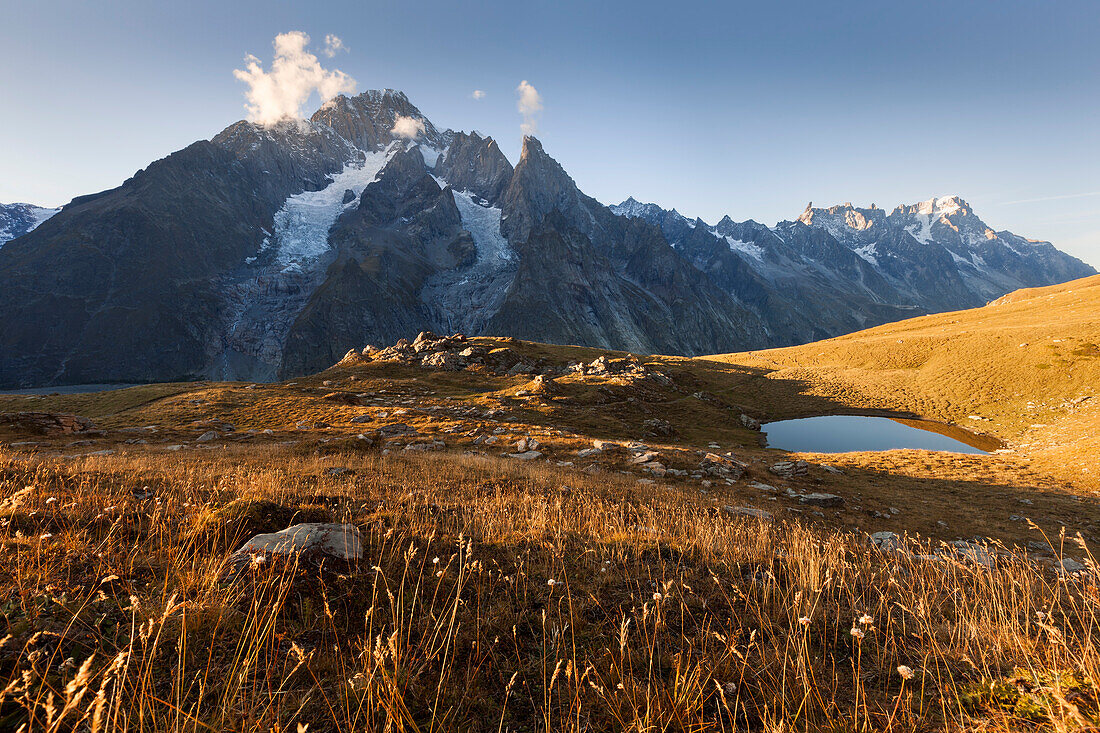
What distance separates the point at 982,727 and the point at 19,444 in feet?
120

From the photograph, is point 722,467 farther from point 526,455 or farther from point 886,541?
point 526,455

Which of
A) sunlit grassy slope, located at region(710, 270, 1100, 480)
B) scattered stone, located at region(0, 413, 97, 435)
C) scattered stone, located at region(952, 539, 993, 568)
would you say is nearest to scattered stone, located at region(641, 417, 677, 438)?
sunlit grassy slope, located at region(710, 270, 1100, 480)

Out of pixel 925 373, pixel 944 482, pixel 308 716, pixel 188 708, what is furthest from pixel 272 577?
pixel 925 373

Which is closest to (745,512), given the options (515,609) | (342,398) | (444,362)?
(515,609)

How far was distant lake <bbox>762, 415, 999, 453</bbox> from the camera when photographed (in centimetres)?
3653

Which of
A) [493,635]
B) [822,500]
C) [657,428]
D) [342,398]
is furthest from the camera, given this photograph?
[342,398]

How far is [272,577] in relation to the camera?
4500mm

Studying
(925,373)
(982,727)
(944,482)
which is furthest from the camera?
(925,373)

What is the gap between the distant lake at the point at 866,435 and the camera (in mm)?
36531

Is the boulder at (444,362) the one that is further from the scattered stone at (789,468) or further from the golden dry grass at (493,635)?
the golden dry grass at (493,635)

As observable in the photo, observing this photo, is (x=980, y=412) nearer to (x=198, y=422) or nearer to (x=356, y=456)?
(x=356, y=456)

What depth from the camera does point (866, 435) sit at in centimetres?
4081

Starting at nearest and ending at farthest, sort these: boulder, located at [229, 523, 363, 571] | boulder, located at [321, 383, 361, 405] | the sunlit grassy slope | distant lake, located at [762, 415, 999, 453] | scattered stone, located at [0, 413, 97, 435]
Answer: boulder, located at [229, 523, 363, 571], scattered stone, located at [0, 413, 97, 435], the sunlit grassy slope, distant lake, located at [762, 415, 999, 453], boulder, located at [321, 383, 361, 405]

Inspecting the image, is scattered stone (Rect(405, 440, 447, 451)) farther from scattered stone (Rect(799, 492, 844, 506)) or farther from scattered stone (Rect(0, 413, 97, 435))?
scattered stone (Rect(0, 413, 97, 435))
